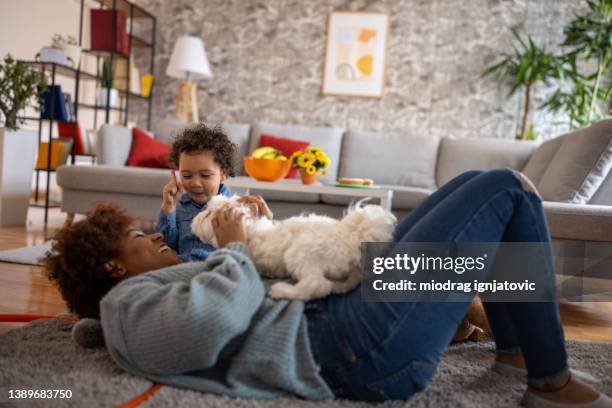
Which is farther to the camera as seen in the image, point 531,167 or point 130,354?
point 531,167

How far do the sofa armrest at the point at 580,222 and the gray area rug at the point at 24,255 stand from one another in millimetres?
2415

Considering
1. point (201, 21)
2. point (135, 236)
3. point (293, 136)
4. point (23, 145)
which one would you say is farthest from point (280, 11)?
point (135, 236)

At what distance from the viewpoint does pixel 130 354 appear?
1043mm

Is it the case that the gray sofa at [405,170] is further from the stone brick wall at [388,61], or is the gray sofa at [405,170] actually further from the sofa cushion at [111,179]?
the stone brick wall at [388,61]

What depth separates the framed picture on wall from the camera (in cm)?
541

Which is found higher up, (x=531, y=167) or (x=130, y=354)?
(x=531, y=167)

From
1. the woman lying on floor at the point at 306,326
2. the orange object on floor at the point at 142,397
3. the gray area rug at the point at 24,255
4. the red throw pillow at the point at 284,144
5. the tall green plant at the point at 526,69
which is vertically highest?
the tall green plant at the point at 526,69

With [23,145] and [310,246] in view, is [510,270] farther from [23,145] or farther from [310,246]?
[23,145]

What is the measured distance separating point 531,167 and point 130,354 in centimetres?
323

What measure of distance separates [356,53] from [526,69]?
5.45 ft

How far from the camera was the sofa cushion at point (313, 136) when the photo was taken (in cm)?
445

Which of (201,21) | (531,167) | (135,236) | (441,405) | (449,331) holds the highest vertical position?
(201,21)

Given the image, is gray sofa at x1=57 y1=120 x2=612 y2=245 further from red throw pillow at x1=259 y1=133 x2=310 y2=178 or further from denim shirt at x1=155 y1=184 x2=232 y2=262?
denim shirt at x1=155 y1=184 x2=232 y2=262

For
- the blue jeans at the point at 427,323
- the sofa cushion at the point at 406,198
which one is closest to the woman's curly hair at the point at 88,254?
the blue jeans at the point at 427,323
